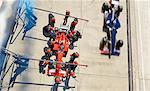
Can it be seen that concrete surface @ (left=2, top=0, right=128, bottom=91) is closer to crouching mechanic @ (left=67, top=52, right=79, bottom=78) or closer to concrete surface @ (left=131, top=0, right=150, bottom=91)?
crouching mechanic @ (left=67, top=52, right=79, bottom=78)

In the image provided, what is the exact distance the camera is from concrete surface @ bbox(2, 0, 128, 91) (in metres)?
9.30

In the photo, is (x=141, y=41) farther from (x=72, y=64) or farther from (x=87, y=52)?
(x=72, y=64)

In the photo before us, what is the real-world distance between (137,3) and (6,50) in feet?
17.5

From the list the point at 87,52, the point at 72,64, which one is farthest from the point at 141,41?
the point at 72,64

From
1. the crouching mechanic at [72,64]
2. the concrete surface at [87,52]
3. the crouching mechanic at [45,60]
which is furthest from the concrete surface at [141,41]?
the crouching mechanic at [45,60]

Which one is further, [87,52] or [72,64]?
[87,52]

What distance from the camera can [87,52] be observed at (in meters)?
10.0

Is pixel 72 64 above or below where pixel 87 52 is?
below

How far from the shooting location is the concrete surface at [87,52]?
30.5 feet

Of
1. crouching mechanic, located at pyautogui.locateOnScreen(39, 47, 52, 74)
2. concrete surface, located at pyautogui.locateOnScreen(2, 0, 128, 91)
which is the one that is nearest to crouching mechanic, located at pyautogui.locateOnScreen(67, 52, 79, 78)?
concrete surface, located at pyautogui.locateOnScreen(2, 0, 128, 91)

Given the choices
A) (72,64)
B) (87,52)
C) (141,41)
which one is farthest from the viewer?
(141,41)

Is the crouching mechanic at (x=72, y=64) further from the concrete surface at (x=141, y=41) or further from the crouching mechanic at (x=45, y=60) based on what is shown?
the concrete surface at (x=141, y=41)

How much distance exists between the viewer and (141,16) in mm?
11133

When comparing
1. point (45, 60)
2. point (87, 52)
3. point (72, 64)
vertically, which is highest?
point (87, 52)
